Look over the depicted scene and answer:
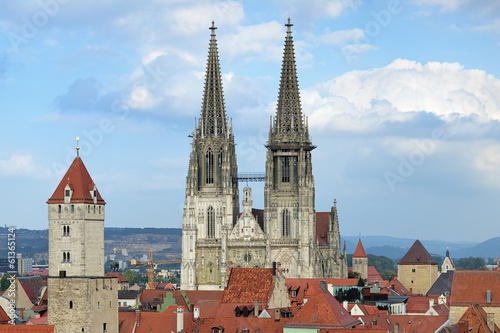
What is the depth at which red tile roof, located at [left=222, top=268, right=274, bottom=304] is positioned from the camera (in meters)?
114

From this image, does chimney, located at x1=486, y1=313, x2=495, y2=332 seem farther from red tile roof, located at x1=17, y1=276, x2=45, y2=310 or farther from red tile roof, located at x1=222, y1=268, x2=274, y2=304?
red tile roof, located at x1=17, y1=276, x2=45, y2=310

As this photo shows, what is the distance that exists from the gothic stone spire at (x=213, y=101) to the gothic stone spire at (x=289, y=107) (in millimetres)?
7372

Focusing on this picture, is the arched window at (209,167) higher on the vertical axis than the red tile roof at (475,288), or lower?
higher

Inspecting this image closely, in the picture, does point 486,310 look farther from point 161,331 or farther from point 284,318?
point 161,331

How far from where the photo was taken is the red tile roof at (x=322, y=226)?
170 metres

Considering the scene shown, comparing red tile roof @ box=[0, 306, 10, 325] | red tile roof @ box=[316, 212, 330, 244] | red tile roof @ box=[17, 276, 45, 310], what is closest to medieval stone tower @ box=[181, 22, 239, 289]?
red tile roof @ box=[316, 212, 330, 244]

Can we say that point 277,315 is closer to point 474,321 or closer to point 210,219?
point 474,321

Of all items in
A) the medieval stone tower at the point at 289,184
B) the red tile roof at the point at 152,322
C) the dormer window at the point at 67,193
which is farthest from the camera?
the medieval stone tower at the point at 289,184

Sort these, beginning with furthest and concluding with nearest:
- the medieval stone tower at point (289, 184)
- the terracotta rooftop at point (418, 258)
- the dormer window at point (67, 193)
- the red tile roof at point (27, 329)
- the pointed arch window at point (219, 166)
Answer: the terracotta rooftop at point (418, 258), the pointed arch window at point (219, 166), the medieval stone tower at point (289, 184), the dormer window at point (67, 193), the red tile roof at point (27, 329)

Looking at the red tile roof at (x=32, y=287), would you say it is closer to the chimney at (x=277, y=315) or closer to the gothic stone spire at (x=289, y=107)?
the gothic stone spire at (x=289, y=107)

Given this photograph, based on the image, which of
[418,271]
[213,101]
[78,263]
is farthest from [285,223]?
[78,263]

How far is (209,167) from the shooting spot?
169125 millimetres

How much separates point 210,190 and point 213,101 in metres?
12.1

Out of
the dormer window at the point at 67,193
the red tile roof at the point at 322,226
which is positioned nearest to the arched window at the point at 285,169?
the red tile roof at the point at 322,226
